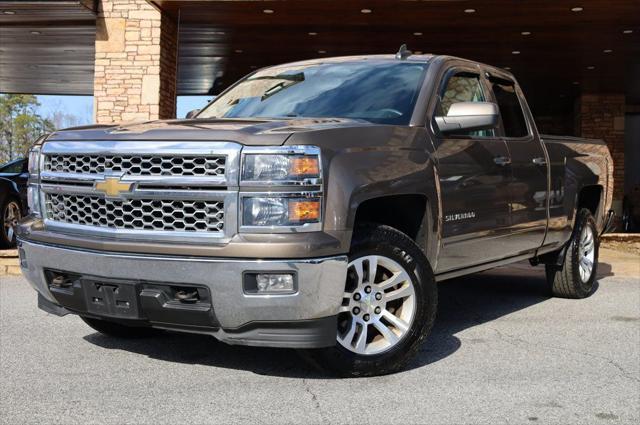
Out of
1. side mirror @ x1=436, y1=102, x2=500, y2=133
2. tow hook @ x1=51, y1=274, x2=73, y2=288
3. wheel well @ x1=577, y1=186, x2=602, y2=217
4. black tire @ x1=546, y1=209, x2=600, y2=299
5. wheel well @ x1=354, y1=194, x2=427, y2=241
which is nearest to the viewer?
tow hook @ x1=51, y1=274, x2=73, y2=288

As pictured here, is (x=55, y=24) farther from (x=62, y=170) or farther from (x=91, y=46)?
(x=62, y=170)

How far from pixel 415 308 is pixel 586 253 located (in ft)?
11.7

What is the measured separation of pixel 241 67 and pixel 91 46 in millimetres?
4066

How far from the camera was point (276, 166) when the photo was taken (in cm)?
375

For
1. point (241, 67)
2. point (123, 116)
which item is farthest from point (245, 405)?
point (241, 67)

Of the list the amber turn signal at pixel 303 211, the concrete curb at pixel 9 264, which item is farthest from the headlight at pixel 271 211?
the concrete curb at pixel 9 264

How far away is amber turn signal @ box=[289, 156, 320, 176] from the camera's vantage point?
3756 mm

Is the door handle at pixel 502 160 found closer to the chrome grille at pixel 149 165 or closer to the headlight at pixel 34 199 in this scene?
the chrome grille at pixel 149 165

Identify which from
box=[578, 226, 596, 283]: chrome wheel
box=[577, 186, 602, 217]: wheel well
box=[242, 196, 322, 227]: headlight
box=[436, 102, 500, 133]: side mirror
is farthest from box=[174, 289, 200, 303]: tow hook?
box=[577, 186, 602, 217]: wheel well

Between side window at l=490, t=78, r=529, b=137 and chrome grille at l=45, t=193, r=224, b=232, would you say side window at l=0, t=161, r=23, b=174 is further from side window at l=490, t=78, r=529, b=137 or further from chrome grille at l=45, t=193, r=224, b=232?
side window at l=490, t=78, r=529, b=137

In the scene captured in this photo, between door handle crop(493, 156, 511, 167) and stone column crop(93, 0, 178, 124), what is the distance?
9480mm

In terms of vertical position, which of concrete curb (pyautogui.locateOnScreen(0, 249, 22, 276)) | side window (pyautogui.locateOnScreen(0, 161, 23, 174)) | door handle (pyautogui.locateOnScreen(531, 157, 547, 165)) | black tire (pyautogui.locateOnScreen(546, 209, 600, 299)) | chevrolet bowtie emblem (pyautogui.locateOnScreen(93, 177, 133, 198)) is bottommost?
concrete curb (pyautogui.locateOnScreen(0, 249, 22, 276))

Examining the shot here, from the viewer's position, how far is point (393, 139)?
14.4 feet

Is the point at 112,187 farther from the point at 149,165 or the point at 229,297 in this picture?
the point at 229,297
